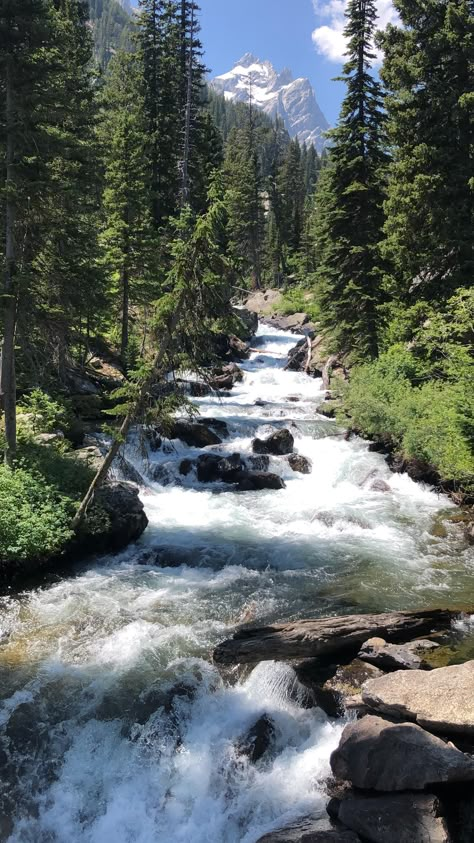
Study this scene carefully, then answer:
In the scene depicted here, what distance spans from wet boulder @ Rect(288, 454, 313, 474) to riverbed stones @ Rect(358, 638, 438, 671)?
37.1ft

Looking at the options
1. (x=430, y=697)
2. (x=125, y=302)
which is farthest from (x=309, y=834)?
(x=125, y=302)

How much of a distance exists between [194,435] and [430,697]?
52.1 feet

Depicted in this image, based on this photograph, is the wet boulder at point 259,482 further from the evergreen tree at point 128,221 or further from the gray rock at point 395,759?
the gray rock at point 395,759

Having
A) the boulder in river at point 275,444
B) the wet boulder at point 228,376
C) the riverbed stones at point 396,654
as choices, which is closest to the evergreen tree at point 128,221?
the wet boulder at point 228,376

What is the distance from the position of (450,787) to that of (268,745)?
2374 mm

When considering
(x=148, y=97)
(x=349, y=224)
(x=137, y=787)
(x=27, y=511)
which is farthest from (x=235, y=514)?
(x=148, y=97)

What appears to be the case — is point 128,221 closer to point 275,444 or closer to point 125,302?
point 125,302

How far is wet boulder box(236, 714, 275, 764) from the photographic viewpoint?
6.96 meters

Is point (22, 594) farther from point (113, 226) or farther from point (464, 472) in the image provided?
point (113, 226)

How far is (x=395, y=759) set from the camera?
5.82 m

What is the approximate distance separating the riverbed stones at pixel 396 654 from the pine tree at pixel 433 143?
618 inches

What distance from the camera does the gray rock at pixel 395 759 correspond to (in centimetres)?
556

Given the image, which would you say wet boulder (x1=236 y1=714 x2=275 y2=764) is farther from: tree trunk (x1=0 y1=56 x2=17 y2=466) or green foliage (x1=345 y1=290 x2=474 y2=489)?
green foliage (x1=345 y1=290 x2=474 y2=489)

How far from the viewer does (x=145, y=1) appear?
132ft
